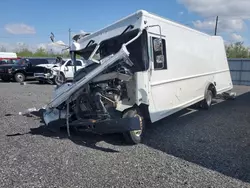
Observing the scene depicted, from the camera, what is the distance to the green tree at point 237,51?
3211 cm

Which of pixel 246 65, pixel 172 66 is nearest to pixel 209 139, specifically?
pixel 172 66

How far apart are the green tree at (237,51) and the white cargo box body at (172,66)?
25.2m

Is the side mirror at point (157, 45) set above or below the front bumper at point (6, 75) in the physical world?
above

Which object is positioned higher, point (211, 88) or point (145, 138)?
point (211, 88)

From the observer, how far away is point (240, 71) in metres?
19.9

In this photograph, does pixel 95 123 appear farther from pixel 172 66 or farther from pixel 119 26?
pixel 172 66

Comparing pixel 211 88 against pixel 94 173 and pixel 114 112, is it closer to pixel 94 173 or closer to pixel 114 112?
pixel 114 112

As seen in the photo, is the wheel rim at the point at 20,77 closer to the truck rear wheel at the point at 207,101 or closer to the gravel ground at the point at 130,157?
the gravel ground at the point at 130,157

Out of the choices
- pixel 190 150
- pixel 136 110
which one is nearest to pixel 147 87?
pixel 136 110

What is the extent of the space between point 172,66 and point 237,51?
30550mm

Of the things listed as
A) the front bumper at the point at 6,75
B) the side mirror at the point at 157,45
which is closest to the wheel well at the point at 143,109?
the side mirror at the point at 157,45

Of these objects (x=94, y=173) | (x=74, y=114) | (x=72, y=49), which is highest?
(x=72, y=49)

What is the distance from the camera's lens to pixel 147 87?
5461 mm

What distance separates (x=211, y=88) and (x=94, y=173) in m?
6.88
